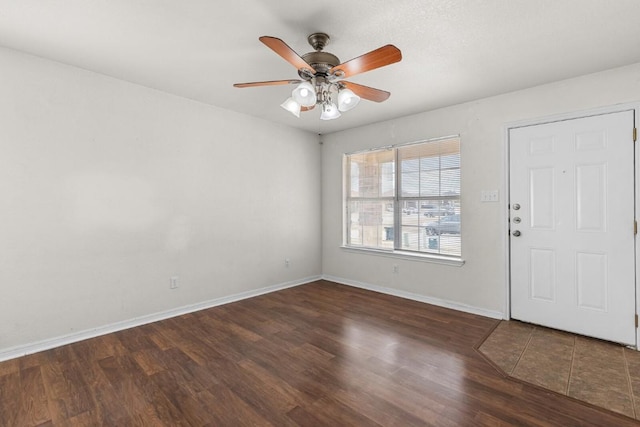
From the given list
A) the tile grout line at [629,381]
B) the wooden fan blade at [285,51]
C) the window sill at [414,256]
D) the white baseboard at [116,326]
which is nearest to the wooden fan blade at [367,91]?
the wooden fan blade at [285,51]

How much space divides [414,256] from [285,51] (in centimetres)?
306

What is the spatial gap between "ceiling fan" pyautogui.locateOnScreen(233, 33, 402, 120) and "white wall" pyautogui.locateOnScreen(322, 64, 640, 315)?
1731 mm

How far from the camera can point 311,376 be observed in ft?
7.21

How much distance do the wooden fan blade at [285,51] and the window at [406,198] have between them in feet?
7.86

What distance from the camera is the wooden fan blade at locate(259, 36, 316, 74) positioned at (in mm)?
1654

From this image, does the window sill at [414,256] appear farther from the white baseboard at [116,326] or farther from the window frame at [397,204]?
the white baseboard at [116,326]

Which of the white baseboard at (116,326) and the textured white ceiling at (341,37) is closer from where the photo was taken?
the textured white ceiling at (341,37)

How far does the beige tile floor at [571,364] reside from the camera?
198cm

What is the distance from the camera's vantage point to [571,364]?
2359mm

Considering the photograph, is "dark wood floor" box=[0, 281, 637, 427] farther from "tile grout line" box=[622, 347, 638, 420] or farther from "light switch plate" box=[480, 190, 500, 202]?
"light switch plate" box=[480, 190, 500, 202]

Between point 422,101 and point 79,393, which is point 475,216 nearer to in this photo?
point 422,101

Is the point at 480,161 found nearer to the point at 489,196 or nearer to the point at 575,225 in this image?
the point at 489,196

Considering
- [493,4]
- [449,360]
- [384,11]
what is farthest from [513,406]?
[384,11]

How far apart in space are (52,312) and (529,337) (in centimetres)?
433
